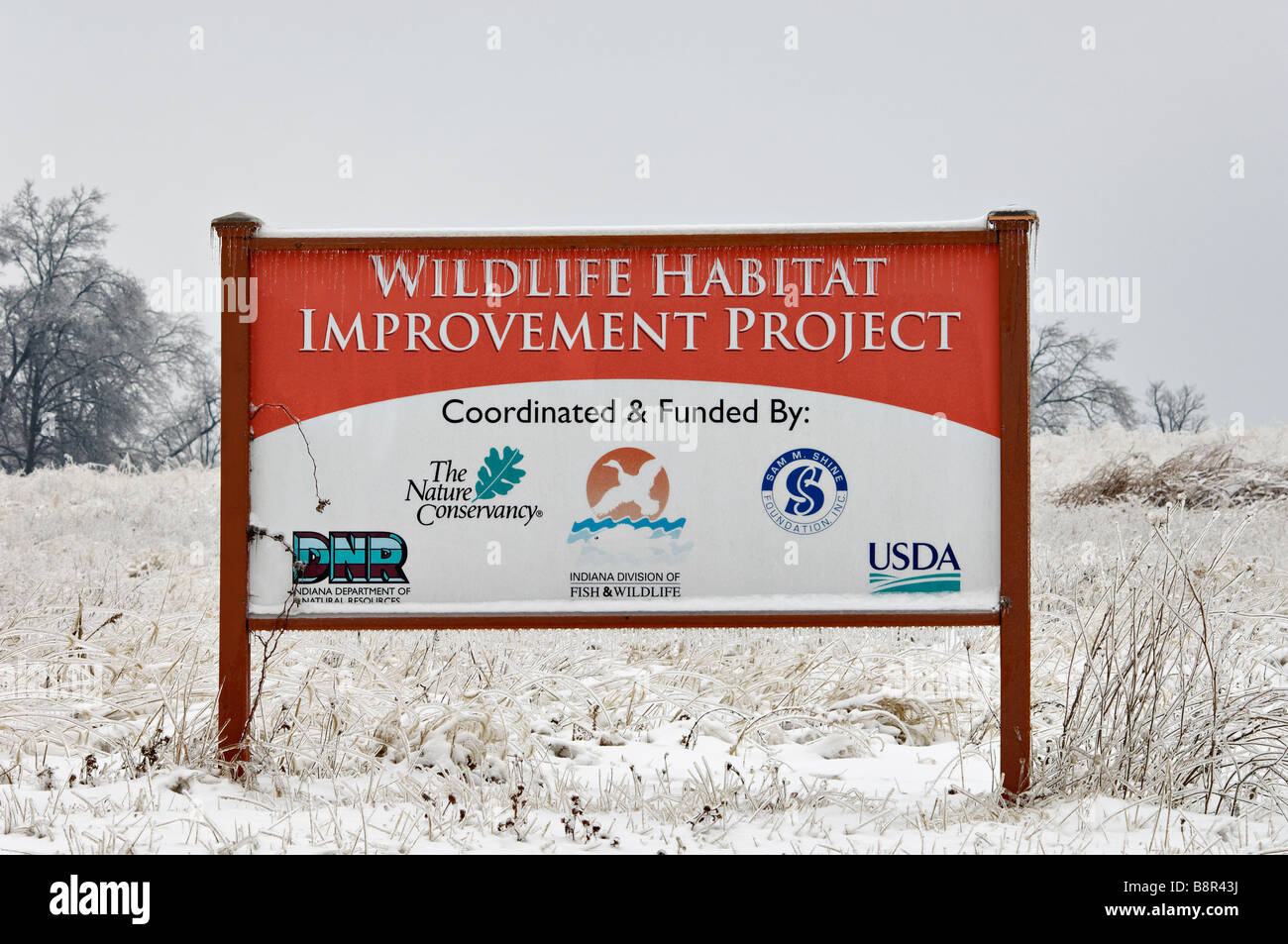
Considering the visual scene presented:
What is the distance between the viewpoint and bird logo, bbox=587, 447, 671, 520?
4031mm

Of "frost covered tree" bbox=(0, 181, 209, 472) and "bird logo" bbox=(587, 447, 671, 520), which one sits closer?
"bird logo" bbox=(587, 447, 671, 520)

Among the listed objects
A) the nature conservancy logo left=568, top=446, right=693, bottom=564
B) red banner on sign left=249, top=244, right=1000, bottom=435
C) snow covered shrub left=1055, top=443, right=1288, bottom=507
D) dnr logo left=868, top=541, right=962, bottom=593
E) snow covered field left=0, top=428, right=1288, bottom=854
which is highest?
red banner on sign left=249, top=244, right=1000, bottom=435

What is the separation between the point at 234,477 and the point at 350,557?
0.59 m

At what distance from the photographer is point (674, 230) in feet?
13.2

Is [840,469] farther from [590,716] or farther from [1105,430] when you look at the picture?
[1105,430]

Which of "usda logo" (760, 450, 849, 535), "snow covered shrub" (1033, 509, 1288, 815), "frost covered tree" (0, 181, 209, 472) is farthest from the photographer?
"frost covered tree" (0, 181, 209, 472)

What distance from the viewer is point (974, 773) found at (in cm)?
426

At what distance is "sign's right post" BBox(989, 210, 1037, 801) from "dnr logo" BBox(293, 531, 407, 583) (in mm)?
2559

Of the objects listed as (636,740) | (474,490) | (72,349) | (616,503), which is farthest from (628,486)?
(72,349)

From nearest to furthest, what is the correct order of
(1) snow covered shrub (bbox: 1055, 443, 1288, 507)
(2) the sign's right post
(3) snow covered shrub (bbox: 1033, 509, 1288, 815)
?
(3) snow covered shrub (bbox: 1033, 509, 1288, 815), (2) the sign's right post, (1) snow covered shrub (bbox: 1055, 443, 1288, 507)

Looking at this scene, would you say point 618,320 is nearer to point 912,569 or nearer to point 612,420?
point 612,420

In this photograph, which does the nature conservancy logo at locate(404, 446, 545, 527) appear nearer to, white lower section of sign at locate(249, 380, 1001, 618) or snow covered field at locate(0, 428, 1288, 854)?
white lower section of sign at locate(249, 380, 1001, 618)

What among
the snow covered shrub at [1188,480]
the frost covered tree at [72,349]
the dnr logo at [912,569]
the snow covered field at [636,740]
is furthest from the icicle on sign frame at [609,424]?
the frost covered tree at [72,349]

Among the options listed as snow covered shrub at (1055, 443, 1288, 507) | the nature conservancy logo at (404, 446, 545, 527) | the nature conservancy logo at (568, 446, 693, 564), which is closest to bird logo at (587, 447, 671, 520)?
the nature conservancy logo at (568, 446, 693, 564)
